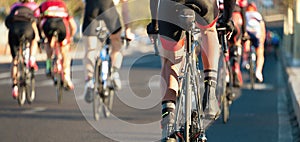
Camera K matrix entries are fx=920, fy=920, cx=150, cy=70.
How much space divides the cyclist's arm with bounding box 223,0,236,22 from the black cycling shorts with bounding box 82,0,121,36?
4.50m

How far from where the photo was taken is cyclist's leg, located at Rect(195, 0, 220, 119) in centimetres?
732

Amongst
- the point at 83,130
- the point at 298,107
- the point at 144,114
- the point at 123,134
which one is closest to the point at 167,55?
the point at 123,134

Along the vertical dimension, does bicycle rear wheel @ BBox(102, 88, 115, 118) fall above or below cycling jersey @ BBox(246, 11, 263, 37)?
below

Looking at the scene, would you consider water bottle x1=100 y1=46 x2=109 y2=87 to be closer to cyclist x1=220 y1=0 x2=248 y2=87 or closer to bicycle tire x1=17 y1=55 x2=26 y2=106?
cyclist x1=220 y1=0 x2=248 y2=87

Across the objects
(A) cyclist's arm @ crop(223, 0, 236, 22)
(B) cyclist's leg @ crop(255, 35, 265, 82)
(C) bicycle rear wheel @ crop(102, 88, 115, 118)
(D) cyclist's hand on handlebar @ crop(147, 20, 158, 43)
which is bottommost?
(C) bicycle rear wheel @ crop(102, 88, 115, 118)

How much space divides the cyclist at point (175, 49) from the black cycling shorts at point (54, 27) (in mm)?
6209

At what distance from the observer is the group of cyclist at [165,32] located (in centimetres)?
720

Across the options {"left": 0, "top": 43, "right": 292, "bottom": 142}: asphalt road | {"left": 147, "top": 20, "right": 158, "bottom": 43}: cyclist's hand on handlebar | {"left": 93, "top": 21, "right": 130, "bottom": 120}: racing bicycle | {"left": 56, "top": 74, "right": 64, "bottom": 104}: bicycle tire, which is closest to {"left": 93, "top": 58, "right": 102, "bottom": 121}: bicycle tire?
{"left": 93, "top": 21, "right": 130, "bottom": 120}: racing bicycle

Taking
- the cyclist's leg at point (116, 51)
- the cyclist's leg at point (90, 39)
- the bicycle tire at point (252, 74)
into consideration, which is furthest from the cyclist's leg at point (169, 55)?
the bicycle tire at point (252, 74)

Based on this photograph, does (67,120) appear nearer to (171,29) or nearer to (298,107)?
(298,107)

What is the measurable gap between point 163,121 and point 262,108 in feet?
20.4

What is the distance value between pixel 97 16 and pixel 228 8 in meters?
4.65

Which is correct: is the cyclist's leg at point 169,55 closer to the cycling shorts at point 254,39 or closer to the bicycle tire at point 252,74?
the cycling shorts at point 254,39

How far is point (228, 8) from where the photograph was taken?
7629mm
